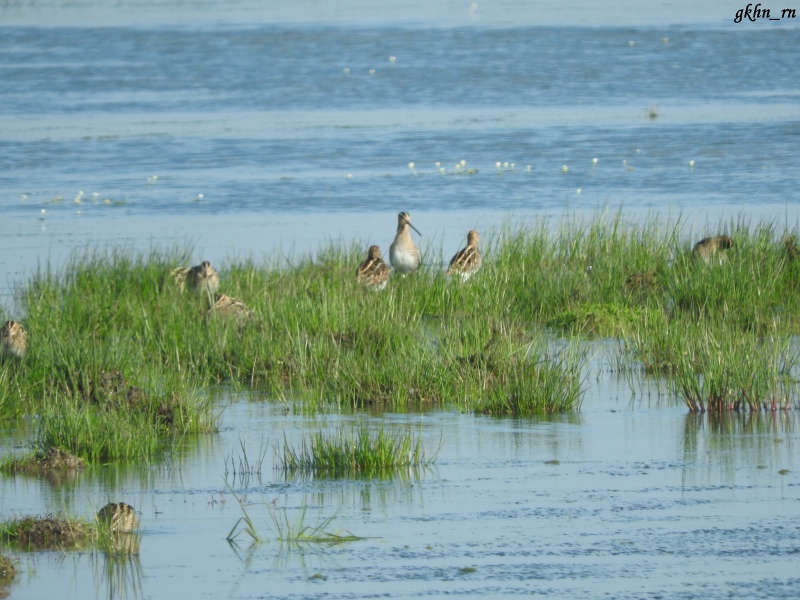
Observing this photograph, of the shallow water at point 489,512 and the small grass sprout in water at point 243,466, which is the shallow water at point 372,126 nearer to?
the small grass sprout in water at point 243,466

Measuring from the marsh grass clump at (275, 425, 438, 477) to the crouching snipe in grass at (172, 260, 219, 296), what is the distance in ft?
15.9

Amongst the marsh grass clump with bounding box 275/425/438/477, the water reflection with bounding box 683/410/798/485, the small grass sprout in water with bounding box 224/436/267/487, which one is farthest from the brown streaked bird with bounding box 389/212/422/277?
the marsh grass clump with bounding box 275/425/438/477

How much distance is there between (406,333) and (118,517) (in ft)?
15.2

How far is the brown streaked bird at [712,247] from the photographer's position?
1532cm

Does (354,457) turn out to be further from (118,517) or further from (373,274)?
(373,274)

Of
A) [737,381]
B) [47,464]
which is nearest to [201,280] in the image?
[47,464]

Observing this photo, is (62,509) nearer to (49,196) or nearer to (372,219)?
(372,219)

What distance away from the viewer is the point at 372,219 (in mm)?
22844

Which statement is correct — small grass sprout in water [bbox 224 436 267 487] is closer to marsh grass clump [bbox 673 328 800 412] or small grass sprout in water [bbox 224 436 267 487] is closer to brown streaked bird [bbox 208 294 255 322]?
marsh grass clump [bbox 673 328 800 412]

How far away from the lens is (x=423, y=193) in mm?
25297

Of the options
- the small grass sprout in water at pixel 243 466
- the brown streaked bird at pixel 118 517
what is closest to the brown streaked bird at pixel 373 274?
the small grass sprout in water at pixel 243 466

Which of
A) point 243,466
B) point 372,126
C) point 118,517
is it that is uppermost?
point 372,126

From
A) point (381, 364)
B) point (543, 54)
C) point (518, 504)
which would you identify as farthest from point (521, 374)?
point (543, 54)

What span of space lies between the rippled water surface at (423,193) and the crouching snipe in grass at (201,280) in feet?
6.16
